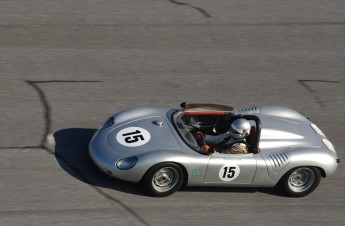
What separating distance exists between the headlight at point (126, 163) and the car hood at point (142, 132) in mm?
155

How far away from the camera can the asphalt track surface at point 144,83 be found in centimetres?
920

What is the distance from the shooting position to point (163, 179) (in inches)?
369

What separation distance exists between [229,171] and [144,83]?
3.58 metres

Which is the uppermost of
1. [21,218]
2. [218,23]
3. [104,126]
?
[218,23]

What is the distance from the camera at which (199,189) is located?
9.73 metres

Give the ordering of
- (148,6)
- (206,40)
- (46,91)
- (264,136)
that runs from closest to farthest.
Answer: (264,136) < (46,91) < (206,40) < (148,6)

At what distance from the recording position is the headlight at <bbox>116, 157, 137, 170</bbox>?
9195 mm

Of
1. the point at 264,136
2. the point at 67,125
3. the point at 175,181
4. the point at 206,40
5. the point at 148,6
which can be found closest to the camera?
the point at 175,181

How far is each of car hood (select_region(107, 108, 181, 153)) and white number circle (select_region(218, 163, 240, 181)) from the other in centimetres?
61

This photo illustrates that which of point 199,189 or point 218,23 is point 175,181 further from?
point 218,23

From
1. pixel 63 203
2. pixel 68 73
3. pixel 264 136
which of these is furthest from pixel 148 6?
pixel 63 203

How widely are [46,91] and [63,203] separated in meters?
3.38

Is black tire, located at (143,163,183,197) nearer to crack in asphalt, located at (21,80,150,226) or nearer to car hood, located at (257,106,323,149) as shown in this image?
crack in asphalt, located at (21,80,150,226)

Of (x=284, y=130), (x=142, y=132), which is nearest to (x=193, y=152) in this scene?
(x=142, y=132)
